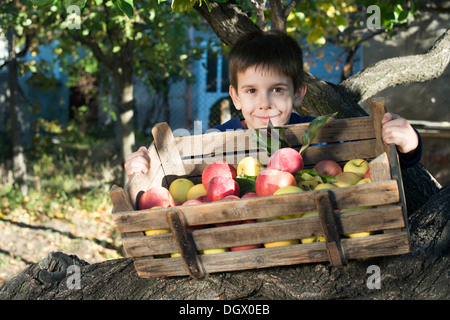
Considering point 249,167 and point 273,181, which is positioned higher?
point 249,167

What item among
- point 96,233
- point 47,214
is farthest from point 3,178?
point 96,233

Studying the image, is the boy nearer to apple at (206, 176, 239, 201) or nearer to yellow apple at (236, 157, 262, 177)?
yellow apple at (236, 157, 262, 177)

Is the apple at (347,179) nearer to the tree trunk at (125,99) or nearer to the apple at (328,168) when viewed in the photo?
the apple at (328,168)

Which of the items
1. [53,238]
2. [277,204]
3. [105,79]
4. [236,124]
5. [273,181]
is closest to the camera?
[277,204]

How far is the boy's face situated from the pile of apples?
379 mm

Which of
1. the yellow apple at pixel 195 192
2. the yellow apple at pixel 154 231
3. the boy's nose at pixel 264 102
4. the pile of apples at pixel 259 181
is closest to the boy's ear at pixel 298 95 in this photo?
the boy's nose at pixel 264 102

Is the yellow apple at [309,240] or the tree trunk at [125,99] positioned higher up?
the tree trunk at [125,99]

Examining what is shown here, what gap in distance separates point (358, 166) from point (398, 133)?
22cm

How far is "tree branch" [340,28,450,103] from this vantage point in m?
3.11

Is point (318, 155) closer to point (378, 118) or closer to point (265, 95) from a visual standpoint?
point (378, 118)

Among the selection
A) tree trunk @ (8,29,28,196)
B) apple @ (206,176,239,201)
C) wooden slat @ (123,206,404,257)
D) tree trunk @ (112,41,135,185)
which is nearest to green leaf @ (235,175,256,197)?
apple @ (206,176,239,201)

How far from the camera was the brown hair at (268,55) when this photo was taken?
234cm

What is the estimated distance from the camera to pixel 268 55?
7.74 ft

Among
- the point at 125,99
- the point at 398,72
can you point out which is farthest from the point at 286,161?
the point at 125,99
